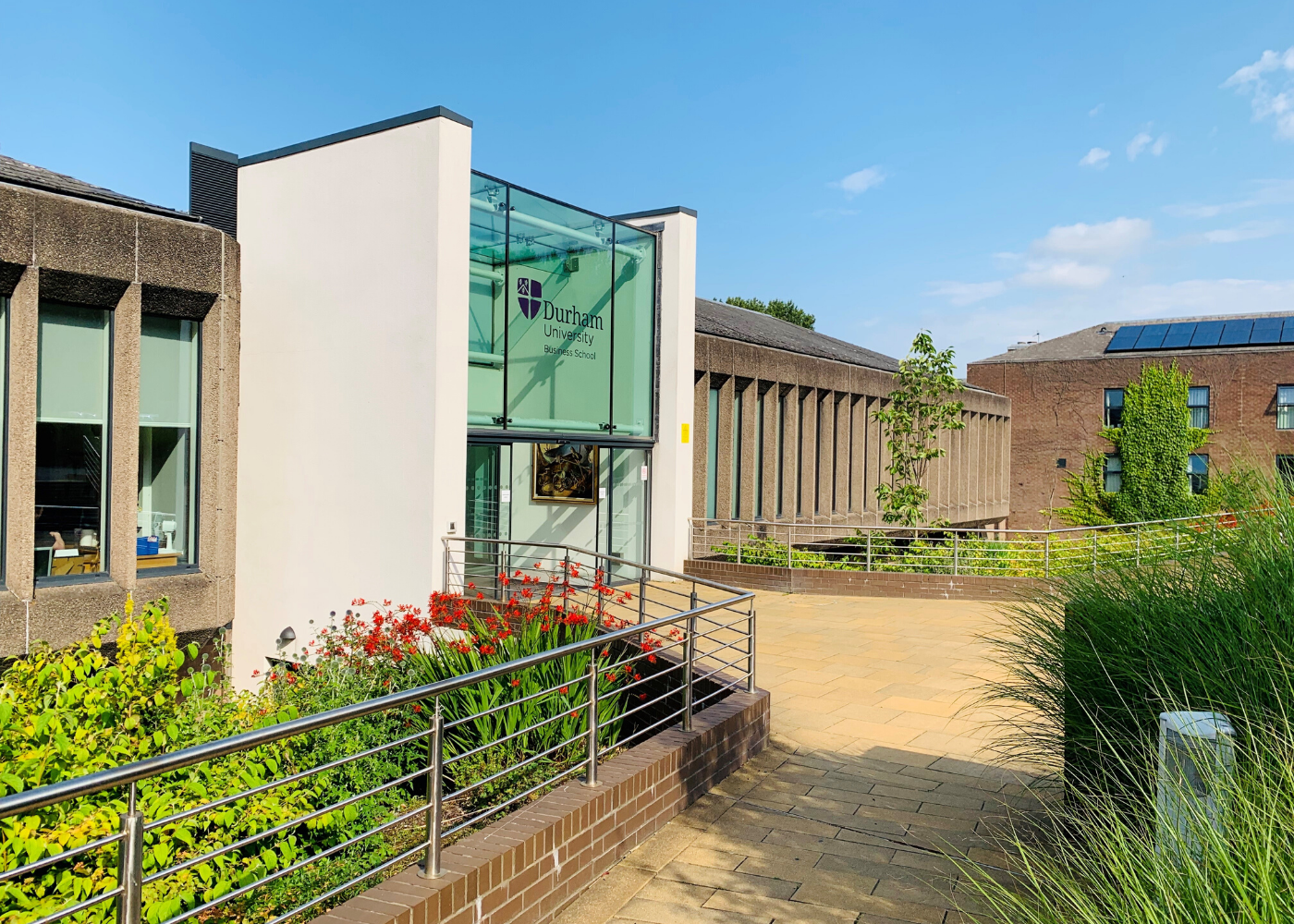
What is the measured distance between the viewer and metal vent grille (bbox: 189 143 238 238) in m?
14.9

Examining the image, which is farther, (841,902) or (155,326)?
(155,326)

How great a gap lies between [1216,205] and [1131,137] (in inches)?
242

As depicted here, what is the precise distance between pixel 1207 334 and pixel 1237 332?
1028 millimetres

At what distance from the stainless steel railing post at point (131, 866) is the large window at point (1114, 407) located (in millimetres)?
41136

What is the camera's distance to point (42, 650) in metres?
Result: 5.14

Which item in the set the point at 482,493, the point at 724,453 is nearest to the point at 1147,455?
the point at 724,453

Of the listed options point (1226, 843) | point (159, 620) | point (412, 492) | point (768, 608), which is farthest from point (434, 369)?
point (1226, 843)

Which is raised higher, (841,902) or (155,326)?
(155,326)

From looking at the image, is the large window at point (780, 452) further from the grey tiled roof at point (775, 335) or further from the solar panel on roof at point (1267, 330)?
the solar panel on roof at point (1267, 330)

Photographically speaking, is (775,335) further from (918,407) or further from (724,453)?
(724,453)

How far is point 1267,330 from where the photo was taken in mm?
A: 38219

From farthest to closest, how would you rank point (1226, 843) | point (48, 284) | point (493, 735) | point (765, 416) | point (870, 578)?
point (765, 416)
point (870, 578)
point (48, 284)
point (493, 735)
point (1226, 843)

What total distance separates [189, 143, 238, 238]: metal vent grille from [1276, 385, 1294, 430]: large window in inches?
1423

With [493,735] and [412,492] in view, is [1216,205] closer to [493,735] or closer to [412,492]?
[412,492]
